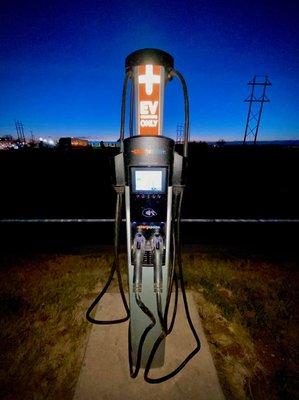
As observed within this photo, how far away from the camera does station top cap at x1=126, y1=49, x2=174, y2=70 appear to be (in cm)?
216

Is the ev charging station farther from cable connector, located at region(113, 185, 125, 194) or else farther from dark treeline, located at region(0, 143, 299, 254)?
dark treeline, located at region(0, 143, 299, 254)

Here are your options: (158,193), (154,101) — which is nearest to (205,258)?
(158,193)

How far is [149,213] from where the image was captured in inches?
91.9

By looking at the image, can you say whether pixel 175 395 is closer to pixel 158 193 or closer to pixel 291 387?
pixel 291 387

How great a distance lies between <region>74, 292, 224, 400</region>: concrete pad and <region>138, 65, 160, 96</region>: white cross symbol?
2630 mm

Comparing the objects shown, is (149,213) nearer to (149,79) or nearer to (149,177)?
(149,177)

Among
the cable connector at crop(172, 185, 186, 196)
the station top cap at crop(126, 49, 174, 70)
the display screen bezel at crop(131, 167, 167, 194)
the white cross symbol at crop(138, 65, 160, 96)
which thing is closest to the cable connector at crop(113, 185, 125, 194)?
the display screen bezel at crop(131, 167, 167, 194)

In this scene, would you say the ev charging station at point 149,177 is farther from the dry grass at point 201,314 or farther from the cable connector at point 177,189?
the dry grass at point 201,314

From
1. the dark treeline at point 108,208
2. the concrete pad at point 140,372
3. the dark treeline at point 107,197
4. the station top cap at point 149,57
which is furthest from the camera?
→ the dark treeline at point 107,197

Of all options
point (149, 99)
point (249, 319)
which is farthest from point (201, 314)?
point (149, 99)

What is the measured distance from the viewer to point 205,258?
525 centimetres

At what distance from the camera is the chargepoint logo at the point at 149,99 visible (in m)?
2.21

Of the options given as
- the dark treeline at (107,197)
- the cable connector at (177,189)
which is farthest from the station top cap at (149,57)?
the dark treeline at (107,197)

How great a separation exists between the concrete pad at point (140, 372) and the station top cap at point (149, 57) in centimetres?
283
